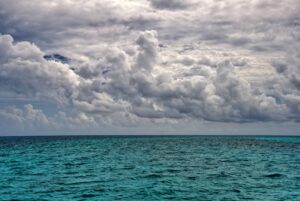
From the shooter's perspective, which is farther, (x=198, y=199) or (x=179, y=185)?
(x=179, y=185)

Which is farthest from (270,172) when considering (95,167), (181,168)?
(95,167)

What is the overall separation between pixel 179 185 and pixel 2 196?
17.5m

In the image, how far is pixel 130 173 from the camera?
42125 mm

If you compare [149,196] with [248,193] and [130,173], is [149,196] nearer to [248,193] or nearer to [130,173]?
[248,193]

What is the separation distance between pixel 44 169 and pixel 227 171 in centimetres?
2637

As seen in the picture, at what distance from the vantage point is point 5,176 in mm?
40000

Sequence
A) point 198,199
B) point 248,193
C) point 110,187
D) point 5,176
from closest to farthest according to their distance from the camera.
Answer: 1. point 198,199
2. point 248,193
3. point 110,187
4. point 5,176

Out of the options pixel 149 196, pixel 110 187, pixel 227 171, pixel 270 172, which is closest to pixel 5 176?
pixel 110 187

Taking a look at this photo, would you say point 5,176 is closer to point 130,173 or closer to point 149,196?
point 130,173

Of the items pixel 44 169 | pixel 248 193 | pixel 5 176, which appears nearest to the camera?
pixel 248 193

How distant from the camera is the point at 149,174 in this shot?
4141 centimetres

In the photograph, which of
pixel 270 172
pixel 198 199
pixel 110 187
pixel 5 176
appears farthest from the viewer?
pixel 270 172

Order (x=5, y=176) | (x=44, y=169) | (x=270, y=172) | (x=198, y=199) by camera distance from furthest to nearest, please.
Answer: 1. (x=44, y=169)
2. (x=270, y=172)
3. (x=5, y=176)
4. (x=198, y=199)

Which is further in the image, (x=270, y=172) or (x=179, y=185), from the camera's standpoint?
(x=270, y=172)
